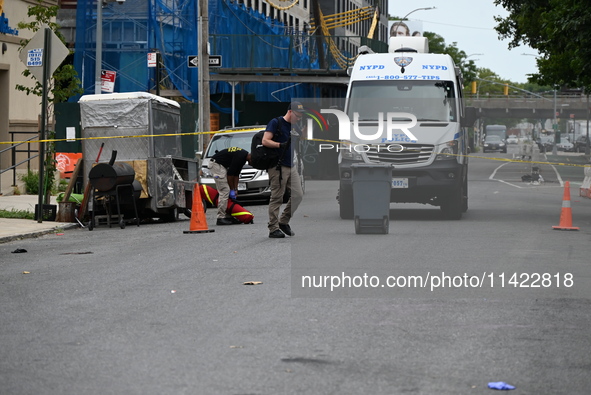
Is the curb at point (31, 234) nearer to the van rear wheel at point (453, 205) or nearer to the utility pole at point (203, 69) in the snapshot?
the van rear wheel at point (453, 205)

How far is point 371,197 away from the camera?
16.7m

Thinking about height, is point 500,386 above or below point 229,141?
below

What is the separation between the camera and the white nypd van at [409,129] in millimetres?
19578

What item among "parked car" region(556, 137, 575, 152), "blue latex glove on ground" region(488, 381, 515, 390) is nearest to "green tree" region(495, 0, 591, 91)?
"blue latex glove on ground" region(488, 381, 515, 390)

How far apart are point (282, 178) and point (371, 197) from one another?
158cm

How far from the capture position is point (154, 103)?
20.4 meters

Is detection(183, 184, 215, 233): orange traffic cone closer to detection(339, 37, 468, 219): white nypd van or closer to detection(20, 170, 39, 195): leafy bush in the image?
detection(339, 37, 468, 219): white nypd van

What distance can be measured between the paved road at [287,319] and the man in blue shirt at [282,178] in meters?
0.55

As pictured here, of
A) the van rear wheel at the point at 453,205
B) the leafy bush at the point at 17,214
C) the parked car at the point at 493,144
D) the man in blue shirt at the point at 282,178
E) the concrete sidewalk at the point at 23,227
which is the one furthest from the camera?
the parked car at the point at 493,144


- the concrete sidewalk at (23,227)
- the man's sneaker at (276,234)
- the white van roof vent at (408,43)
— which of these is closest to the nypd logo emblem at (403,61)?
the white van roof vent at (408,43)

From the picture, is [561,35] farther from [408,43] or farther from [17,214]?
[17,214]

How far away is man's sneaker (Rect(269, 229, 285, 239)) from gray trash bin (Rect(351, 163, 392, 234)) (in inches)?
50.7

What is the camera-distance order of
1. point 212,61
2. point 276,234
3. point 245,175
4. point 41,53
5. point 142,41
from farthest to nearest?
point 142,41 < point 212,61 < point 245,175 < point 41,53 < point 276,234

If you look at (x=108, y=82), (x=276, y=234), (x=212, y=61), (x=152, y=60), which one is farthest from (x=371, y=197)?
(x=152, y=60)
